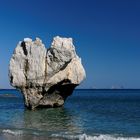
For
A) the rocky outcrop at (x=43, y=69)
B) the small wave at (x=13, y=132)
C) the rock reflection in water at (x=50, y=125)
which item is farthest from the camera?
the rocky outcrop at (x=43, y=69)

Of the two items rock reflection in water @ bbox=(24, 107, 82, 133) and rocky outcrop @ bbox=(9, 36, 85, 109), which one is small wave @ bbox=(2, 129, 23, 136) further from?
rocky outcrop @ bbox=(9, 36, 85, 109)

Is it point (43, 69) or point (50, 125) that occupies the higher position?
point (43, 69)

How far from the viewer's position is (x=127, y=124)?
39.1 m

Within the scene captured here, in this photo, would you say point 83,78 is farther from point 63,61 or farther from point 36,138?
point 36,138

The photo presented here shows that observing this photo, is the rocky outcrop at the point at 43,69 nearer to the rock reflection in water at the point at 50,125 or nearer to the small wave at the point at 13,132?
the rock reflection in water at the point at 50,125

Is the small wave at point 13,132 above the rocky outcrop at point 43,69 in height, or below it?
below

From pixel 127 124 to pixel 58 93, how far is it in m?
18.6

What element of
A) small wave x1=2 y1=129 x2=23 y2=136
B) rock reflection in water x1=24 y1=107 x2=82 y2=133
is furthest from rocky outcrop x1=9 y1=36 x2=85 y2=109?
small wave x1=2 y1=129 x2=23 y2=136

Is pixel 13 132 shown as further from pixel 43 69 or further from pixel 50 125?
pixel 43 69

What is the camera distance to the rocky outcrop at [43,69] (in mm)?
53844

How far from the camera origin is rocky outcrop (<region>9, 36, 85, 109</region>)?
53844 millimetres

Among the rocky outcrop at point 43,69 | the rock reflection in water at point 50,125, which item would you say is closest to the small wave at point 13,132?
the rock reflection in water at point 50,125

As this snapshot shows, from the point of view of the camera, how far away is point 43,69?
2152 inches

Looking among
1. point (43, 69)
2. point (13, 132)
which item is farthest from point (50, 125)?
point (43, 69)
